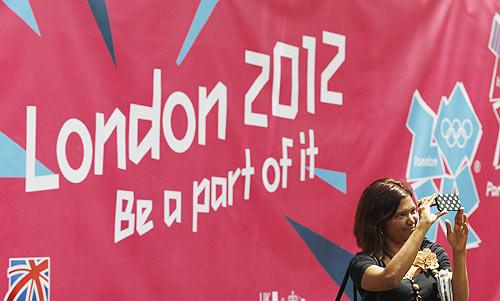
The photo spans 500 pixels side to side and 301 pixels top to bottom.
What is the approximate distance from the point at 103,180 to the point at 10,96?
17.7 inches

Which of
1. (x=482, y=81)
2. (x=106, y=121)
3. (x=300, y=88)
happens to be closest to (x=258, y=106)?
(x=300, y=88)

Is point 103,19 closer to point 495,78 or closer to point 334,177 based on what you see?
point 334,177

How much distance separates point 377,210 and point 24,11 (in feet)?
4.45

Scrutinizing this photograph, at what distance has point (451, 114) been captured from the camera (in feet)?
15.5

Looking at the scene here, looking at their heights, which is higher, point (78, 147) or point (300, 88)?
point (300, 88)

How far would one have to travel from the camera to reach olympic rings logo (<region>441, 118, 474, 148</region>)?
4.70 metres

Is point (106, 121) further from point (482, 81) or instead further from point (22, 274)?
point (482, 81)

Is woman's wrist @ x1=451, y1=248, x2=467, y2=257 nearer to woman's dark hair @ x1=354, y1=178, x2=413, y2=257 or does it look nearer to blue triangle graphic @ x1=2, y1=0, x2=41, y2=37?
woman's dark hair @ x1=354, y1=178, x2=413, y2=257

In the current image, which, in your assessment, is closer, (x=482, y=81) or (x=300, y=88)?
(x=300, y=88)

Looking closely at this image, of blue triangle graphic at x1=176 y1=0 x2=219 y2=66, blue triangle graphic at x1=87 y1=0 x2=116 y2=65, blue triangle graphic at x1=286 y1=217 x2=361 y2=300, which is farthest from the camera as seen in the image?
blue triangle graphic at x1=286 y1=217 x2=361 y2=300

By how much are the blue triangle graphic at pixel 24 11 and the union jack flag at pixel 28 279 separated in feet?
2.51

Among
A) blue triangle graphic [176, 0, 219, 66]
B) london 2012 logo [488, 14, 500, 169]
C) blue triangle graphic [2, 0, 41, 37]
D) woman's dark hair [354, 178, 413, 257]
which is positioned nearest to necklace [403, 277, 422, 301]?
woman's dark hair [354, 178, 413, 257]

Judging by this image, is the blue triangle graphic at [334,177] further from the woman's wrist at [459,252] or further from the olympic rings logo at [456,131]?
the woman's wrist at [459,252]

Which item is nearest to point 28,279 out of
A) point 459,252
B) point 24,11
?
point 24,11
